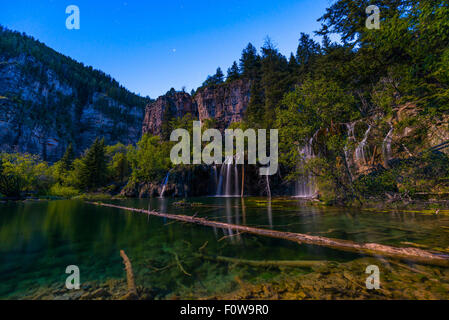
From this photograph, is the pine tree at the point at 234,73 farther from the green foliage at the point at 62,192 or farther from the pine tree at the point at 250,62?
the green foliage at the point at 62,192

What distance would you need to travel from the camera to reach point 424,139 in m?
8.73

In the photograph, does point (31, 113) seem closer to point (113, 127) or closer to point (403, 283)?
point (113, 127)

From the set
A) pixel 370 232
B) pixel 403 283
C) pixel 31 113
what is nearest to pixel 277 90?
pixel 370 232

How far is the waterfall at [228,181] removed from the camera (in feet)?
91.5

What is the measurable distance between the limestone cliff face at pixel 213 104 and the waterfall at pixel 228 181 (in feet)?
74.9

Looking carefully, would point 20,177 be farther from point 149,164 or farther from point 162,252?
point 162,252

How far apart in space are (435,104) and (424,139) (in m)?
2.08

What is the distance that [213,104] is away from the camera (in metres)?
53.2

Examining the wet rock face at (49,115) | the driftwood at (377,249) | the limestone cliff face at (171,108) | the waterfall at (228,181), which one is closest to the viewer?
the driftwood at (377,249)

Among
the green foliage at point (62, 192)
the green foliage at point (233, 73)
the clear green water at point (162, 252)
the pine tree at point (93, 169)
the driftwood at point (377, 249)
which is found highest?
the green foliage at point (233, 73)

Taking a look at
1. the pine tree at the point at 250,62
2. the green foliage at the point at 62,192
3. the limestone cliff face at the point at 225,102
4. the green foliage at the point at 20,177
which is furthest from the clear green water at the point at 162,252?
the pine tree at the point at 250,62

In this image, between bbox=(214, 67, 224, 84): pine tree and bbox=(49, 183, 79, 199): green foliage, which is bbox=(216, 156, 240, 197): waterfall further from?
bbox=(214, 67, 224, 84): pine tree

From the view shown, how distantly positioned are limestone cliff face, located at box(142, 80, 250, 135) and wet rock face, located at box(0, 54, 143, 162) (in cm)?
3564
